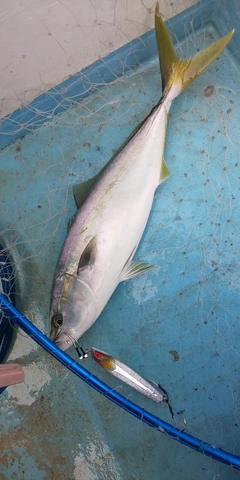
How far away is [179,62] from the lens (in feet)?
6.24

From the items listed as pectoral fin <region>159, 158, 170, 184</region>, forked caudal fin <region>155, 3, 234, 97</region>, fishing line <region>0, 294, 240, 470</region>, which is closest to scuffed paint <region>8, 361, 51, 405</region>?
fishing line <region>0, 294, 240, 470</region>

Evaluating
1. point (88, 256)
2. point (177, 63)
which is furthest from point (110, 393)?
point (177, 63)

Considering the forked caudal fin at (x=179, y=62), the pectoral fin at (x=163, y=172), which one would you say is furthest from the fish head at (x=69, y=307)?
the forked caudal fin at (x=179, y=62)

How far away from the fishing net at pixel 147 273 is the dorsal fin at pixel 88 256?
42cm

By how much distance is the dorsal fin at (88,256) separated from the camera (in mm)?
1847

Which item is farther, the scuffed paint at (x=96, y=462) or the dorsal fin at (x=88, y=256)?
the scuffed paint at (x=96, y=462)

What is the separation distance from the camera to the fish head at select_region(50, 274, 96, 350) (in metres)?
1.83

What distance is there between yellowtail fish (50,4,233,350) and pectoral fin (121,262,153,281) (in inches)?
2.4

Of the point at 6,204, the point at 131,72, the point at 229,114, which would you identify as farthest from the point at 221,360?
the point at 131,72

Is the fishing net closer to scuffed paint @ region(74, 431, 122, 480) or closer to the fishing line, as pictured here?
scuffed paint @ region(74, 431, 122, 480)

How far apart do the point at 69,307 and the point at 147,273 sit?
55cm

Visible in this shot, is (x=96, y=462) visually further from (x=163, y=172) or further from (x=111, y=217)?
(x=163, y=172)

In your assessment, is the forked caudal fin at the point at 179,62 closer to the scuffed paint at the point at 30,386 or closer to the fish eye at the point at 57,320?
the fish eye at the point at 57,320

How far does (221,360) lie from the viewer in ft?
7.11
